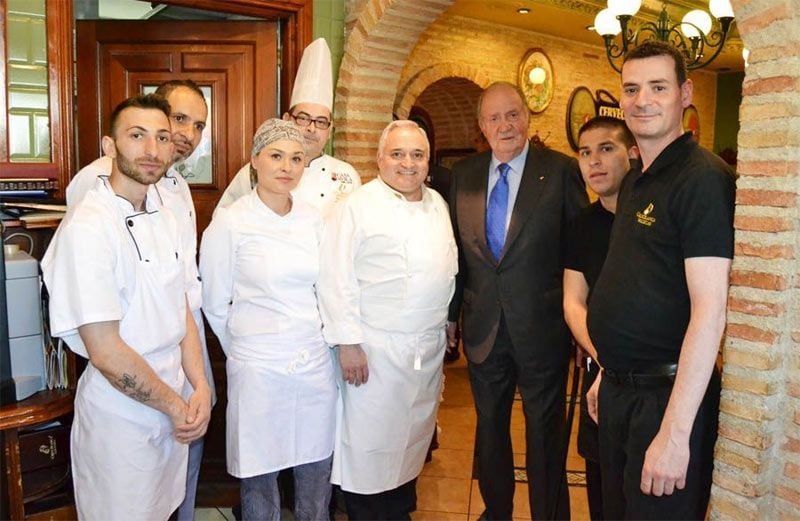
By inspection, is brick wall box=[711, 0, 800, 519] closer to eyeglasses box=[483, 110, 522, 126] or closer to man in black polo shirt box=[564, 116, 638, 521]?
man in black polo shirt box=[564, 116, 638, 521]

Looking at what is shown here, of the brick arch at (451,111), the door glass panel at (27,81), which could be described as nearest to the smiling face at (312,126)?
the door glass panel at (27,81)

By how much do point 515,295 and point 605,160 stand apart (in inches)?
23.4

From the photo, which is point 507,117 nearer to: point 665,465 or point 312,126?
point 312,126

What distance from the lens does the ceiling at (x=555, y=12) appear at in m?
6.28

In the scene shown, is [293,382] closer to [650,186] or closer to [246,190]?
[246,190]

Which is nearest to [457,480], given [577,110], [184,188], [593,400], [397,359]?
[397,359]

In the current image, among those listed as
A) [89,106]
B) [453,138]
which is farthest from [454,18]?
[89,106]

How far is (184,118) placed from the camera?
2.80 meters

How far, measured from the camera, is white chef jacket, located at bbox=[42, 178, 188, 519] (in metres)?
1.95

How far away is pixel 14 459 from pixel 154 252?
0.91 meters

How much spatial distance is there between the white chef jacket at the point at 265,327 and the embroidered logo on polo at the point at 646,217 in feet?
3.82

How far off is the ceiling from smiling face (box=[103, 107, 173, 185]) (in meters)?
4.24

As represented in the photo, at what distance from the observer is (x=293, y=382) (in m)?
2.56

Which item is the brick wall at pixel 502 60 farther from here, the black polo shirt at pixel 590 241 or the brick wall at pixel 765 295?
the brick wall at pixel 765 295
